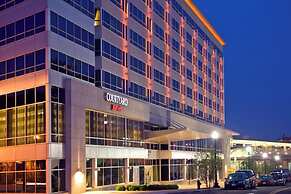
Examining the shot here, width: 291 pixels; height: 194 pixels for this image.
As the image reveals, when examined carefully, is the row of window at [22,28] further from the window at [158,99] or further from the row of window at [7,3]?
the window at [158,99]

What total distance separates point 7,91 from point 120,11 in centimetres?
1671

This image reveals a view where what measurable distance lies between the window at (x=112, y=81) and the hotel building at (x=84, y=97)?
0.34ft

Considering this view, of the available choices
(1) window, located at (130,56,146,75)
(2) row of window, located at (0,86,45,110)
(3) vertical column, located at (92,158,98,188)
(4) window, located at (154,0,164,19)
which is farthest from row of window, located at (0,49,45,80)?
(4) window, located at (154,0,164,19)

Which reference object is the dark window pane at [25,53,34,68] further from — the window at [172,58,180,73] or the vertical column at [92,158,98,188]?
the window at [172,58,180,73]

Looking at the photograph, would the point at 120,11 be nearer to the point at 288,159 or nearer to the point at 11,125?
the point at 11,125

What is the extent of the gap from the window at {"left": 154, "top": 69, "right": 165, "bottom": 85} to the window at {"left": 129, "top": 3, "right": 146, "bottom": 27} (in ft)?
24.1

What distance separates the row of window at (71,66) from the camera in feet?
150

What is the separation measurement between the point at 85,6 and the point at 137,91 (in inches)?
632

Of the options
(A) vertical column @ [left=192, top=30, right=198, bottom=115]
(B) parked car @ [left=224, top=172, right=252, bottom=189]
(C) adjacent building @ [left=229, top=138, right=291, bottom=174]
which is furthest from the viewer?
(C) adjacent building @ [left=229, top=138, right=291, bottom=174]

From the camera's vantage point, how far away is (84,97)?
48.2m

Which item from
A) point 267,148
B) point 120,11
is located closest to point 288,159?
point 267,148

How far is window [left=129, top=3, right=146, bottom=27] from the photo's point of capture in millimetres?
63344

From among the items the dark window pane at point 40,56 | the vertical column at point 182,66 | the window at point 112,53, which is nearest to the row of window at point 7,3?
the dark window pane at point 40,56

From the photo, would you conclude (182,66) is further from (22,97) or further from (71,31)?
(22,97)
